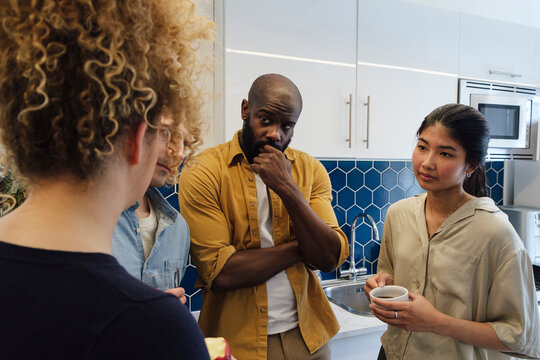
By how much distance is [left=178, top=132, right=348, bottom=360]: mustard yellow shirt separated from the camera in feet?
3.93

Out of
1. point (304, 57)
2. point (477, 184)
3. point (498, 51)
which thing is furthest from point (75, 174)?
point (498, 51)

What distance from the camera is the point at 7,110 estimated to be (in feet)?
1.36

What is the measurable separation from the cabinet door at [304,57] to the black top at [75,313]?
50.6 inches

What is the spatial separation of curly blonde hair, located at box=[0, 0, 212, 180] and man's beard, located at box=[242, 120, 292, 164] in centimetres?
83

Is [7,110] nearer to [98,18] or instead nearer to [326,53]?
[98,18]

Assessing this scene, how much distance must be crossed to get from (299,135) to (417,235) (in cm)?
76

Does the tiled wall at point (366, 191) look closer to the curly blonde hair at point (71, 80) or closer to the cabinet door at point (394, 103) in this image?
the cabinet door at point (394, 103)

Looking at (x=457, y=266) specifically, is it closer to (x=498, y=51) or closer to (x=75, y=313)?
(x=75, y=313)

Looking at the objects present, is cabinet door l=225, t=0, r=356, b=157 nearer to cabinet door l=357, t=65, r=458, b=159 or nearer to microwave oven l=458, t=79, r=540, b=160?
cabinet door l=357, t=65, r=458, b=159

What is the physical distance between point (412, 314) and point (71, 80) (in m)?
0.97

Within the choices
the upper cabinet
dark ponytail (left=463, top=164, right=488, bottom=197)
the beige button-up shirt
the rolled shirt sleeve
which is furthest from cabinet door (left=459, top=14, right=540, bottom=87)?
the rolled shirt sleeve

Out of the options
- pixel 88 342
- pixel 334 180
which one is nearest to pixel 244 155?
pixel 88 342

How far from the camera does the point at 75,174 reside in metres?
0.43

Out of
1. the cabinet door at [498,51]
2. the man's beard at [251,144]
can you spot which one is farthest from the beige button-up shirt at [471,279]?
the cabinet door at [498,51]
